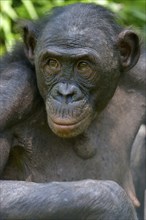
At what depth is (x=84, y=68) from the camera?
3908 mm

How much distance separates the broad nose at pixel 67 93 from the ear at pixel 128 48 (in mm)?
407

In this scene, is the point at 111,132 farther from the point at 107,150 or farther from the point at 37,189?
the point at 37,189

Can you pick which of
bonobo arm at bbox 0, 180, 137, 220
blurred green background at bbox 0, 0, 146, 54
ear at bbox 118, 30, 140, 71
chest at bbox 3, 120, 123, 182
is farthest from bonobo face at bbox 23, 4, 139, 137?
blurred green background at bbox 0, 0, 146, 54

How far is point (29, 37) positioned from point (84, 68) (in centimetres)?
40

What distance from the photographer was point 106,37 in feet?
13.1

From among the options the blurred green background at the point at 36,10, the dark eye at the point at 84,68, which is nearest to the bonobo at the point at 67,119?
the dark eye at the point at 84,68

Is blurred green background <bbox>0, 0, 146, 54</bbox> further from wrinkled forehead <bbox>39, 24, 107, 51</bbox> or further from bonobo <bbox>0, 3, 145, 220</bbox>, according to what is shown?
wrinkled forehead <bbox>39, 24, 107, 51</bbox>

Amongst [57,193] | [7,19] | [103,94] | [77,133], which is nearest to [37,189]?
[57,193]

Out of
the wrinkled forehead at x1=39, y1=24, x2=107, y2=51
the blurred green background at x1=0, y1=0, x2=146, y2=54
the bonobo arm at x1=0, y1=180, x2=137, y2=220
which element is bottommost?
the blurred green background at x1=0, y1=0, x2=146, y2=54

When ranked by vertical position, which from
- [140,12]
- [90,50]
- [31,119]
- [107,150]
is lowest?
[140,12]

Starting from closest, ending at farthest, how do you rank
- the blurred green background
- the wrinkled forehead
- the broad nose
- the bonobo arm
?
the bonobo arm → the broad nose → the wrinkled forehead → the blurred green background

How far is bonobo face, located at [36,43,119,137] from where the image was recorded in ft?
12.4

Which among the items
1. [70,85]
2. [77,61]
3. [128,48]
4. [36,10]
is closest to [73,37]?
[77,61]

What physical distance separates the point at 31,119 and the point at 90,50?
530mm
